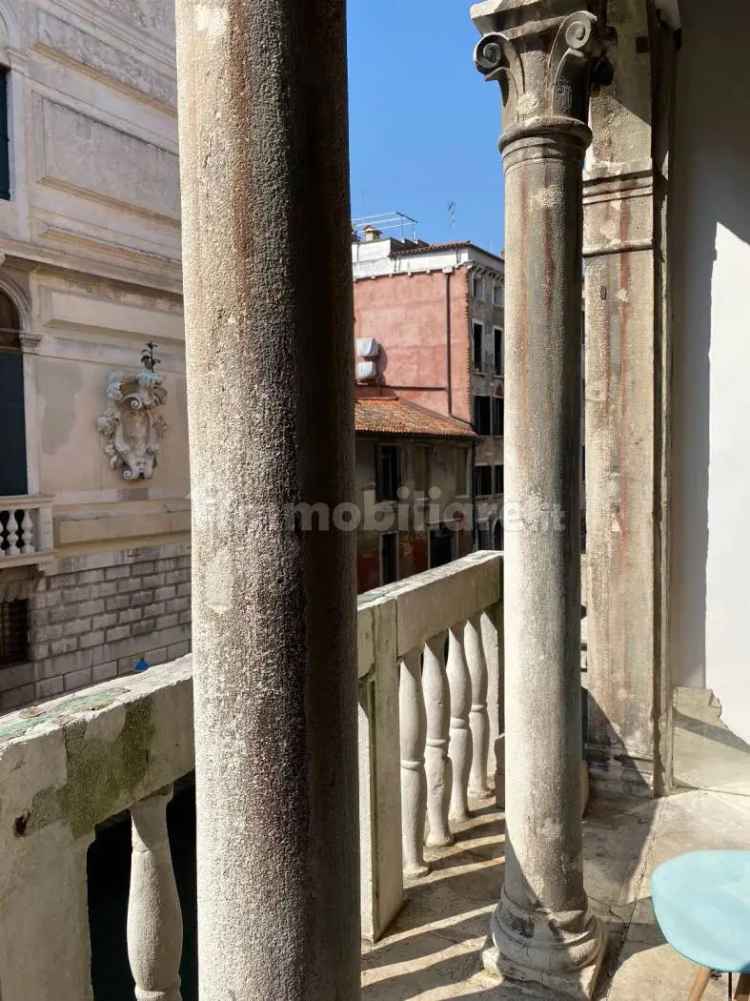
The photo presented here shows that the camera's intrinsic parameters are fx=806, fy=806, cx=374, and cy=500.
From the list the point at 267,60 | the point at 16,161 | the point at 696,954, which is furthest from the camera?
the point at 16,161

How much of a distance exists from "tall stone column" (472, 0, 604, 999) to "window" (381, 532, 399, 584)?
64.3 feet

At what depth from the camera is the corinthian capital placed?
2.44 meters

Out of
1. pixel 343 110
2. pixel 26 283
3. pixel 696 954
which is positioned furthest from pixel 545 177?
pixel 26 283

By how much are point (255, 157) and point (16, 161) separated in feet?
40.7

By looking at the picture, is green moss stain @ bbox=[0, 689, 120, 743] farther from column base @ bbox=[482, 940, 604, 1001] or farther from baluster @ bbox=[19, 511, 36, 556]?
baluster @ bbox=[19, 511, 36, 556]

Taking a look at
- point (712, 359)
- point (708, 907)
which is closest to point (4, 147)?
point (712, 359)

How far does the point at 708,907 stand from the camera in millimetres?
2121

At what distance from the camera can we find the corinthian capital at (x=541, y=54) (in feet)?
8.02

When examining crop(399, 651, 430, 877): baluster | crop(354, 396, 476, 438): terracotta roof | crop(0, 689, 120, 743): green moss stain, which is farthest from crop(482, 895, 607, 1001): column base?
crop(354, 396, 476, 438): terracotta roof

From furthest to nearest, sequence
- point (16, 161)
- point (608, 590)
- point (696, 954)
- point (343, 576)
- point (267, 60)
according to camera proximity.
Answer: point (16, 161) < point (608, 590) < point (696, 954) < point (343, 576) < point (267, 60)

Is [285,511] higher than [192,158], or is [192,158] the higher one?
[192,158]

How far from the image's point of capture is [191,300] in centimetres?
118

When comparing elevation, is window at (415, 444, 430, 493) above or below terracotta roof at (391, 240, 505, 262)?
below

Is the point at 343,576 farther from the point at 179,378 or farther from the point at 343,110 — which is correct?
the point at 179,378
